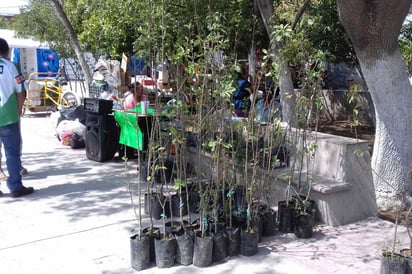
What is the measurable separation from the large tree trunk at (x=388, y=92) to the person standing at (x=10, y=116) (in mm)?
4011

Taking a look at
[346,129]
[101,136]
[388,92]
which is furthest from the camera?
[346,129]

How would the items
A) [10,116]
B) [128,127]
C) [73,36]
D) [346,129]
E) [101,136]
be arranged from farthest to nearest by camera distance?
1. [346,129]
2. [73,36]
3. [101,136]
4. [128,127]
5. [10,116]

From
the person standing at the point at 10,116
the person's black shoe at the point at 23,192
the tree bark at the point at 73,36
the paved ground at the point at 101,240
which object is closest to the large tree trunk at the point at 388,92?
the paved ground at the point at 101,240

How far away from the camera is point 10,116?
18.4 ft

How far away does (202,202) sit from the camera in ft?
13.2

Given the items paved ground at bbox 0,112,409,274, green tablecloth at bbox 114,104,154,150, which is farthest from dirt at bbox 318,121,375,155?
paved ground at bbox 0,112,409,274

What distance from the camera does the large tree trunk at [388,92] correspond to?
5059 mm

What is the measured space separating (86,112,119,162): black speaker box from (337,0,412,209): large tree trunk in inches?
162

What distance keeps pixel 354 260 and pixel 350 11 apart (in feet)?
8.71

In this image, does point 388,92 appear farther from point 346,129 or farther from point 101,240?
point 346,129

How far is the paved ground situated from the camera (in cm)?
383

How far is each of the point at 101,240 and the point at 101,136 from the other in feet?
10.9

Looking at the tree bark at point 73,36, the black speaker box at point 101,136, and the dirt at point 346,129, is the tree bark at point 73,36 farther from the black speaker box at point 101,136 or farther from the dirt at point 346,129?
the dirt at point 346,129

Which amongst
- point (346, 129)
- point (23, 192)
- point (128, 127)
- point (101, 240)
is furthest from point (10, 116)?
point (346, 129)
